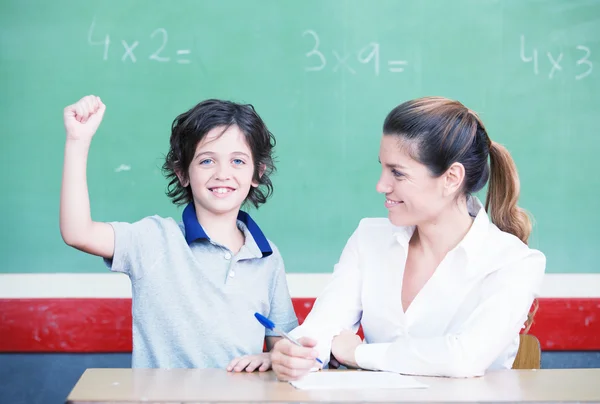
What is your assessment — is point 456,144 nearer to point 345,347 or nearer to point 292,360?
point 345,347

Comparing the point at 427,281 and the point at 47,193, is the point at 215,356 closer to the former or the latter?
the point at 427,281

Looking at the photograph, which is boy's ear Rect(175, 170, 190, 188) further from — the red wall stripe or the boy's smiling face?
the red wall stripe

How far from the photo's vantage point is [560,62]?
8.43ft

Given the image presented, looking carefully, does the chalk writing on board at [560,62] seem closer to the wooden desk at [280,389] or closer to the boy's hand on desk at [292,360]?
the wooden desk at [280,389]

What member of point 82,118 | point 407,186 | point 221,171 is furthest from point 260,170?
point 82,118

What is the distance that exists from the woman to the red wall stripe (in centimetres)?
77

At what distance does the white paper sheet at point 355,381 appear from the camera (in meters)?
1.29

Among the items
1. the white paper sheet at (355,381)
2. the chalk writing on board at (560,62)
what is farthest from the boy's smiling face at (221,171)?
the chalk writing on board at (560,62)

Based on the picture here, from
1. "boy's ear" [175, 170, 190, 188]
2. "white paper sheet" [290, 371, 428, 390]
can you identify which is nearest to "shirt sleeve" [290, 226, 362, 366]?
"white paper sheet" [290, 371, 428, 390]

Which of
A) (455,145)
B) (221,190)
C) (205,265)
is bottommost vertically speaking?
(205,265)

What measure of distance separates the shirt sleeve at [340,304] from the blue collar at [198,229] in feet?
0.59

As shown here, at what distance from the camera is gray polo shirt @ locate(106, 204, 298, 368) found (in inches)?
67.5

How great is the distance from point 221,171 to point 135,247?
269mm

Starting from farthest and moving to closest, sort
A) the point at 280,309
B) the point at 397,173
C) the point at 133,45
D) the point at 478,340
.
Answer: the point at 133,45, the point at 280,309, the point at 397,173, the point at 478,340
